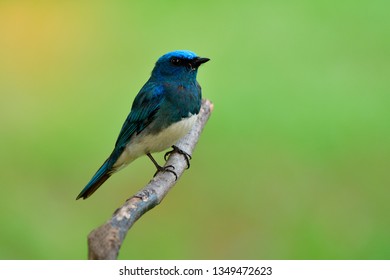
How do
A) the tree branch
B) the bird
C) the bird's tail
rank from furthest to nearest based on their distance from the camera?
the bird → the bird's tail → the tree branch

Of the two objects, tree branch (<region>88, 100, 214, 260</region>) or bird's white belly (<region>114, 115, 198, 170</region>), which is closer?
tree branch (<region>88, 100, 214, 260</region>)

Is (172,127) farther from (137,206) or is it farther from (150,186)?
(137,206)

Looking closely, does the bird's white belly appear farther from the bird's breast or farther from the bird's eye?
the bird's eye

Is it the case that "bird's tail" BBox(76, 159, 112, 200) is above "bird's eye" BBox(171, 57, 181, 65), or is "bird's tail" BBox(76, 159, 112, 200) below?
below

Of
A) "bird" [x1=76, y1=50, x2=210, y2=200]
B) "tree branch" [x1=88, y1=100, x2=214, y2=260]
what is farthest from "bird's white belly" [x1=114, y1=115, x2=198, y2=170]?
"tree branch" [x1=88, y1=100, x2=214, y2=260]

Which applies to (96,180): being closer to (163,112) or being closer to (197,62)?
(163,112)

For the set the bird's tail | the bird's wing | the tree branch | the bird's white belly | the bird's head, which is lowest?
the tree branch
